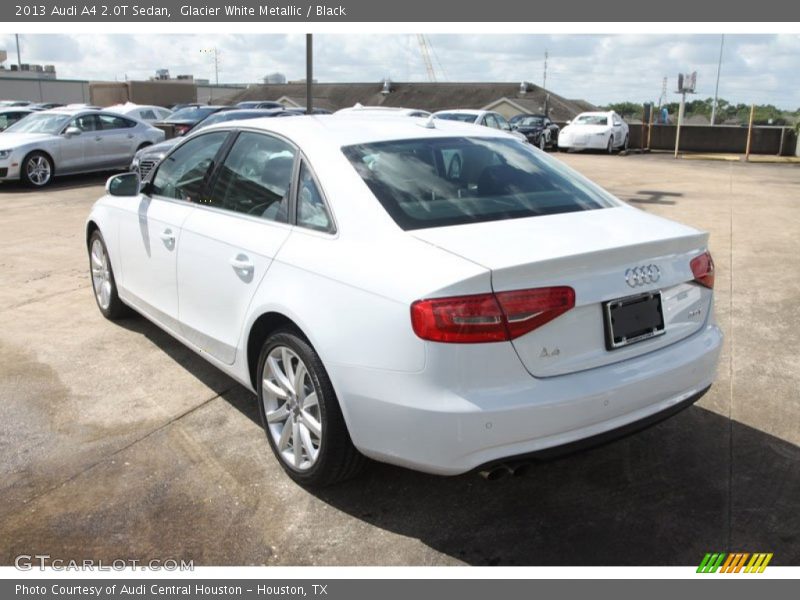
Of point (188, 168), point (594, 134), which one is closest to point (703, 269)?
point (188, 168)

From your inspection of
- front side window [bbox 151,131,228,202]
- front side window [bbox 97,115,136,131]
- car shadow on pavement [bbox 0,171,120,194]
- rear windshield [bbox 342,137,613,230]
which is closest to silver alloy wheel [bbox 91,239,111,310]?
front side window [bbox 151,131,228,202]

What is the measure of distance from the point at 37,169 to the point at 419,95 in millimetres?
47783

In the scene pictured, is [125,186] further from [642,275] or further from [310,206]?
[642,275]

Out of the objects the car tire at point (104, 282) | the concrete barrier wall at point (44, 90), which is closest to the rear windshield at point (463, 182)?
the car tire at point (104, 282)

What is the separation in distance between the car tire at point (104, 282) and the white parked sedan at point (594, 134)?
2181 centimetres

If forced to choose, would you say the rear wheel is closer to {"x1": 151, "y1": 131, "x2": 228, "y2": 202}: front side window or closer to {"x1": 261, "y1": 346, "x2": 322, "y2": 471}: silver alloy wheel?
{"x1": 151, "y1": 131, "x2": 228, "y2": 202}: front side window

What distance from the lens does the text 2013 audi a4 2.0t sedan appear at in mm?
2689

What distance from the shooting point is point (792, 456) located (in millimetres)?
3719

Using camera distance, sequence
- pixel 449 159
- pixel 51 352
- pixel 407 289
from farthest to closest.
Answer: pixel 51 352, pixel 449 159, pixel 407 289

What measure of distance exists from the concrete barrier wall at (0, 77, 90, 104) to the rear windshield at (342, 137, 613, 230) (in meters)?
61.8

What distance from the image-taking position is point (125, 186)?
16.1 ft

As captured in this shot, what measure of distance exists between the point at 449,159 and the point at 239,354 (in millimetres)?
1437
